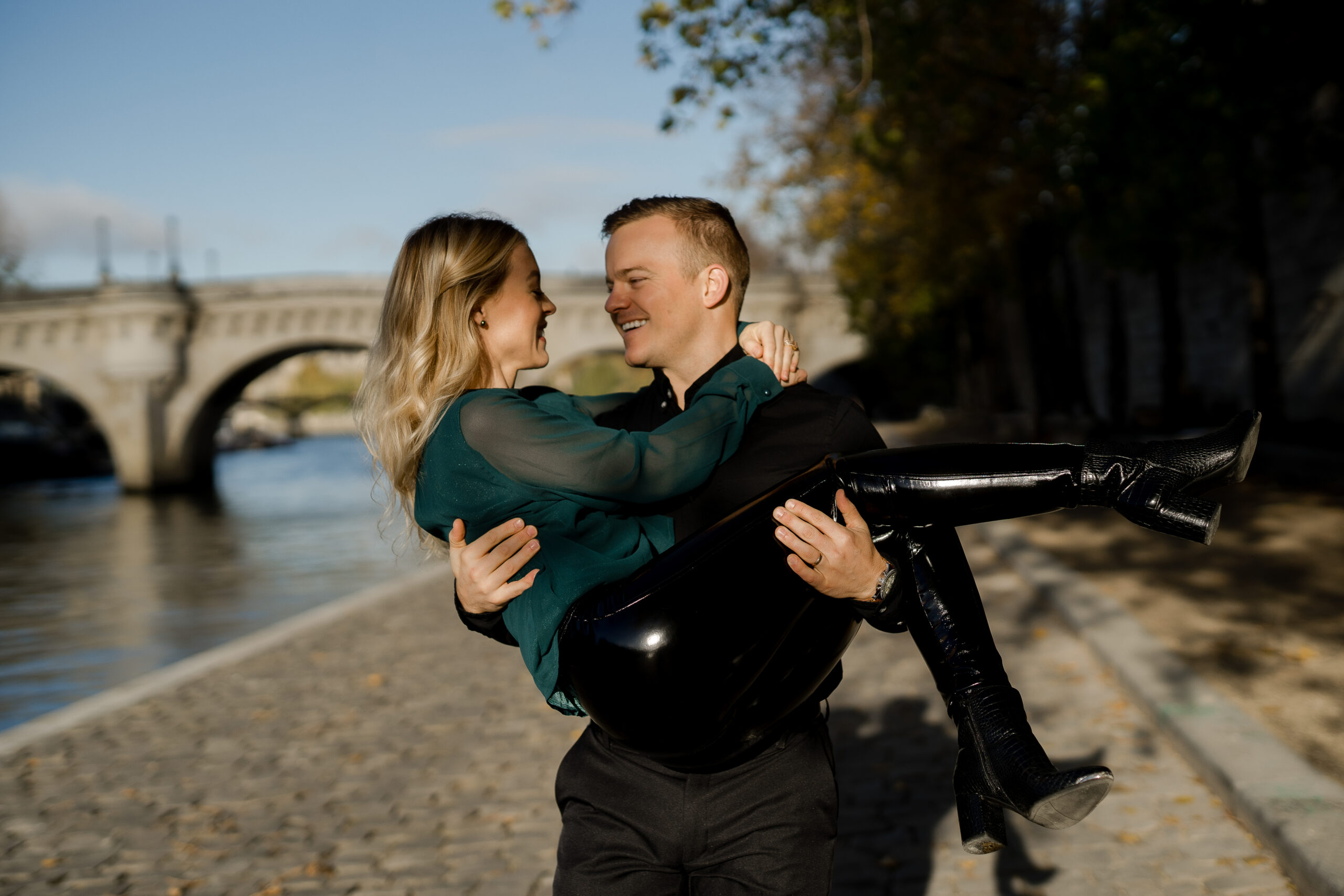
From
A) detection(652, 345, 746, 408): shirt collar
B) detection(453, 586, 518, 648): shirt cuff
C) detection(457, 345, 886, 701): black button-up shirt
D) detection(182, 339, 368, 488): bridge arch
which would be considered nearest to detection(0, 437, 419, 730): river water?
detection(453, 586, 518, 648): shirt cuff

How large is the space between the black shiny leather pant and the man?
0.08 meters

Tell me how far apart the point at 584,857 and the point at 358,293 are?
46755 millimetres

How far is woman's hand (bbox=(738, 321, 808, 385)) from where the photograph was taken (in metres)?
2.31

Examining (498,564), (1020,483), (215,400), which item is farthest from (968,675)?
(215,400)

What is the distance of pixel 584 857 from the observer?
6.81 ft

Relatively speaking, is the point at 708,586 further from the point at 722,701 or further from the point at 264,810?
the point at 264,810

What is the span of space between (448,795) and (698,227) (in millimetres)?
3780

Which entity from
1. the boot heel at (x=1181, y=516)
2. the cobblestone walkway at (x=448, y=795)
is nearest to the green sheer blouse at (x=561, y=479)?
the boot heel at (x=1181, y=516)

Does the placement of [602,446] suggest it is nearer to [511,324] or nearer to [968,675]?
[511,324]

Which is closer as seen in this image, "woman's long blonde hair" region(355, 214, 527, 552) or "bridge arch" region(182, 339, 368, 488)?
"woman's long blonde hair" region(355, 214, 527, 552)

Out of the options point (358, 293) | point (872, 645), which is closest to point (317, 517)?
point (358, 293)

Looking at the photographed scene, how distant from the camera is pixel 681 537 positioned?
2.17 meters

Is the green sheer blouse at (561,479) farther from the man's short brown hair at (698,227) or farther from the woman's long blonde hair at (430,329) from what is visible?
the man's short brown hair at (698,227)

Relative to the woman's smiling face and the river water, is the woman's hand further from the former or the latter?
the river water
